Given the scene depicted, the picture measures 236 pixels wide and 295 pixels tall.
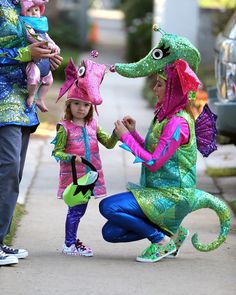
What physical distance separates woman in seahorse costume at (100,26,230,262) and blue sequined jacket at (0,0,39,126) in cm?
60

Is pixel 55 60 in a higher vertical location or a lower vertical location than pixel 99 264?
higher

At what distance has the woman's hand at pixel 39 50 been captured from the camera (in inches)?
221

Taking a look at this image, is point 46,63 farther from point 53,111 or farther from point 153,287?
point 53,111

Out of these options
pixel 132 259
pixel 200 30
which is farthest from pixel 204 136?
pixel 200 30

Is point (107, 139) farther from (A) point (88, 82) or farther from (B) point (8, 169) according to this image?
(B) point (8, 169)

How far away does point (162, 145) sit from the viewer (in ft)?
18.8

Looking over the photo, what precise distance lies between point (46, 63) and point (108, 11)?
30725 millimetres

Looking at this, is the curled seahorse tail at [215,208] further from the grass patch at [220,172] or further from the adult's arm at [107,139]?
the grass patch at [220,172]

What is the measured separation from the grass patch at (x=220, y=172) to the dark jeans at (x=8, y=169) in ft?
13.0

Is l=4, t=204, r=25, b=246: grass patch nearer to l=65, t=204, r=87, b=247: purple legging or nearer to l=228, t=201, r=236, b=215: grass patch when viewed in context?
l=65, t=204, r=87, b=247: purple legging

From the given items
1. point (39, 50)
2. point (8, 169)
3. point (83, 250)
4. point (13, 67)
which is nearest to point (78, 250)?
point (83, 250)

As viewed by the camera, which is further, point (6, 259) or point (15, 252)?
point (15, 252)

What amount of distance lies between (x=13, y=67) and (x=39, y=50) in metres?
0.26

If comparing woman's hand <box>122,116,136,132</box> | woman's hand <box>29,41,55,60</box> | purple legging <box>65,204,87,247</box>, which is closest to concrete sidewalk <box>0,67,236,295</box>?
purple legging <box>65,204,87,247</box>
